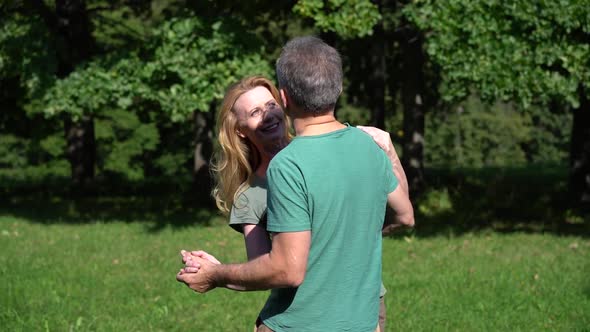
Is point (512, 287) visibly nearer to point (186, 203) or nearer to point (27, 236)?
point (27, 236)

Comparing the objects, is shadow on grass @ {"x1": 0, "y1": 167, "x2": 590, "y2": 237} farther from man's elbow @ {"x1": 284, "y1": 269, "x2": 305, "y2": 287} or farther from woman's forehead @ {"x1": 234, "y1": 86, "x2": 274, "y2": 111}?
man's elbow @ {"x1": 284, "y1": 269, "x2": 305, "y2": 287}

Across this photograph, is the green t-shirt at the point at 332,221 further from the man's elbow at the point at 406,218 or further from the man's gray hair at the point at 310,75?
the man's elbow at the point at 406,218

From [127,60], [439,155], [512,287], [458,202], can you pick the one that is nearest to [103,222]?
[127,60]

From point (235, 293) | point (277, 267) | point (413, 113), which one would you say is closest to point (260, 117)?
point (277, 267)

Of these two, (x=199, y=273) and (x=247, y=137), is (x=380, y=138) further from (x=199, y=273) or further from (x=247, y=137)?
(x=199, y=273)

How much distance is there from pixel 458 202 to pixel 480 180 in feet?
11.2

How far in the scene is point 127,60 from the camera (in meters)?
14.1

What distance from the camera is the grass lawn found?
7.34 meters

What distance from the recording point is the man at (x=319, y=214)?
2.67 m

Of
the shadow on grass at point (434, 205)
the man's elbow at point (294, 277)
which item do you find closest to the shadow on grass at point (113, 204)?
the shadow on grass at point (434, 205)

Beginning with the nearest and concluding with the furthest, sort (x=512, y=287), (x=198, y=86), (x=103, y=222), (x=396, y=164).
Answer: (x=396, y=164)
(x=512, y=287)
(x=198, y=86)
(x=103, y=222)

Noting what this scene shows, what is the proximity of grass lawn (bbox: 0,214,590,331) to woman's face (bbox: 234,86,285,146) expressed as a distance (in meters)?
4.18

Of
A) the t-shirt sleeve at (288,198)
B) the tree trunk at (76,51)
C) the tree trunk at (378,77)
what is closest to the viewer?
the t-shirt sleeve at (288,198)

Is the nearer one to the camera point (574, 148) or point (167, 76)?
point (167, 76)
